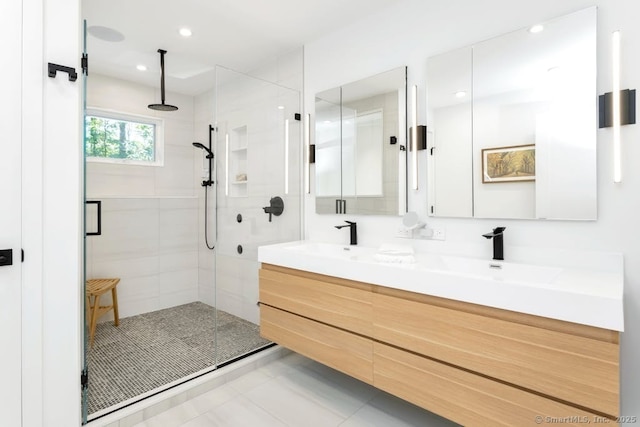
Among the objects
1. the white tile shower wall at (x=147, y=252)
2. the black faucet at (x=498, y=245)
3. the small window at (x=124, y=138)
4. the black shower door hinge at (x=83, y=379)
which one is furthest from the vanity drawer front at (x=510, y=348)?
the small window at (x=124, y=138)

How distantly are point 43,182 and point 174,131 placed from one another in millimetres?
2671

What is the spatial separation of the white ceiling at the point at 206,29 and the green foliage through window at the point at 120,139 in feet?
1.73

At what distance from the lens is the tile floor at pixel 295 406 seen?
191cm

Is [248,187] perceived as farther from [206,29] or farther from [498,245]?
[498,245]

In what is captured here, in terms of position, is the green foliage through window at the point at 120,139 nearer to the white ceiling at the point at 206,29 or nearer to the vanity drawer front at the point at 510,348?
the white ceiling at the point at 206,29

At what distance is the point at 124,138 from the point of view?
370 centimetres

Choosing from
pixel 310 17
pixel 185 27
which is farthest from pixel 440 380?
pixel 185 27

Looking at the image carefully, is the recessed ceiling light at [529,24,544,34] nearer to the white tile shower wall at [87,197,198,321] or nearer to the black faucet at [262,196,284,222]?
the black faucet at [262,196,284,222]

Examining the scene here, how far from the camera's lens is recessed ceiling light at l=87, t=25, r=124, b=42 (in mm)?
2588

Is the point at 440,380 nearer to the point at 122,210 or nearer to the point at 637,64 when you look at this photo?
the point at 637,64

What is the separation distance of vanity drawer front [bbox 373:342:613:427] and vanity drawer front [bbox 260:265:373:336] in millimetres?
207

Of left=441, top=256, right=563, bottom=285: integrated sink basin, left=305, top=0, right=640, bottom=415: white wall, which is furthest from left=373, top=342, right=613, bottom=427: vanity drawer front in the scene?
left=305, top=0, right=640, bottom=415: white wall

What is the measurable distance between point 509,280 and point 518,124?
3.07ft

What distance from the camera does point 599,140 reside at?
159cm
